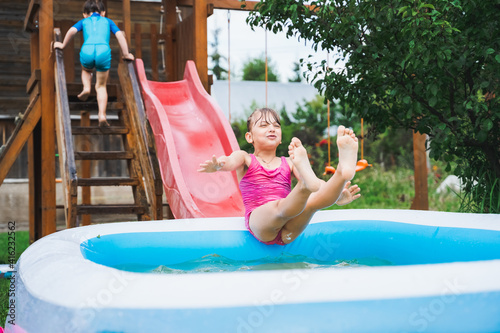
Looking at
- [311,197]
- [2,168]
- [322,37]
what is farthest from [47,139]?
[311,197]

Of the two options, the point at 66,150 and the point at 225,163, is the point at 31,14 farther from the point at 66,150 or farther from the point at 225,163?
Answer: the point at 225,163

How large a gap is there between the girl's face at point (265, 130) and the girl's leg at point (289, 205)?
0.42 meters

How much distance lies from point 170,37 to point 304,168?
5454 mm

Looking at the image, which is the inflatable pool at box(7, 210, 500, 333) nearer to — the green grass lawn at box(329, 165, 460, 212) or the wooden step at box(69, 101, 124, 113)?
the wooden step at box(69, 101, 124, 113)

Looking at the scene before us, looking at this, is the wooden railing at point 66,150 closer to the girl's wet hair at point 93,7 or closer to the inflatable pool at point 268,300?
the girl's wet hair at point 93,7

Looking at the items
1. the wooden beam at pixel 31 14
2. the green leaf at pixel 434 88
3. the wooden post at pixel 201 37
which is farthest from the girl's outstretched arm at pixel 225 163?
the wooden beam at pixel 31 14

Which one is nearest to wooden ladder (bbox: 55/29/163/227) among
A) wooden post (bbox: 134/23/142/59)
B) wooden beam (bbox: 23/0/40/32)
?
wooden beam (bbox: 23/0/40/32)

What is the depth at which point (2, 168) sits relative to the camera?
641cm

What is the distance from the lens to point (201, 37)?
6.80 m

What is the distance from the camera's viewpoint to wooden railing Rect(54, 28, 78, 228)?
15.9 ft

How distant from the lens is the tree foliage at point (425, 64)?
4.45 m

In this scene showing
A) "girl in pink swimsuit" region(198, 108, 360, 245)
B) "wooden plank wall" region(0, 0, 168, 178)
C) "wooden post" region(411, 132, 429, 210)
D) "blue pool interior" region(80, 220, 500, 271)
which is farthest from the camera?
"wooden plank wall" region(0, 0, 168, 178)

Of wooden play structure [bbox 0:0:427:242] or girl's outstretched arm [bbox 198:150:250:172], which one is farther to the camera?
wooden play structure [bbox 0:0:427:242]

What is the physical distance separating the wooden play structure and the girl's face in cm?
175
